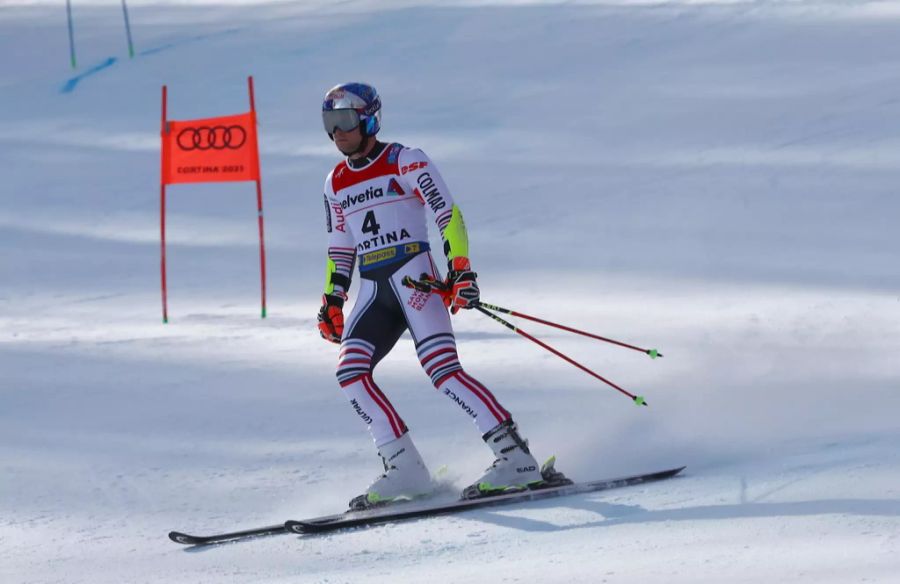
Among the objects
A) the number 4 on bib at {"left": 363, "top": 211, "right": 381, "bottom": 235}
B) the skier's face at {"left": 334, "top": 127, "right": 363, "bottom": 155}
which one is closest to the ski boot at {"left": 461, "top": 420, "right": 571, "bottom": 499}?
the number 4 on bib at {"left": 363, "top": 211, "right": 381, "bottom": 235}

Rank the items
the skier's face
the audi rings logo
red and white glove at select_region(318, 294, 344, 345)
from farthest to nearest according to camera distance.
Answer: the audi rings logo
red and white glove at select_region(318, 294, 344, 345)
the skier's face

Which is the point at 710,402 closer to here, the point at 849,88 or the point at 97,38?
the point at 849,88

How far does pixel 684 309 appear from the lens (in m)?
9.02

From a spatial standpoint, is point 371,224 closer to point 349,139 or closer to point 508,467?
point 349,139

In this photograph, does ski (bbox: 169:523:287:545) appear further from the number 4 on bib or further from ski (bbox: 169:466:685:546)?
the number 4 on bib

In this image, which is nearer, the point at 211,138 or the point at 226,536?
the point at 226,536

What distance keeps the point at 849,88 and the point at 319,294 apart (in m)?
6.71

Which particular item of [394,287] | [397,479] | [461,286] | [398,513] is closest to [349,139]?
[394,287]

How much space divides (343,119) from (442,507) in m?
1.54

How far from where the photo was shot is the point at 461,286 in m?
4.94

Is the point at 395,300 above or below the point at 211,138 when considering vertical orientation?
below

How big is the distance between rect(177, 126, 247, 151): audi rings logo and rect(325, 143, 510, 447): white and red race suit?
4.93 metres

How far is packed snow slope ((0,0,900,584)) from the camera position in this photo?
4.63 m

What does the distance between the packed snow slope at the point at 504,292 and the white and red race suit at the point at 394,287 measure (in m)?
0.51
